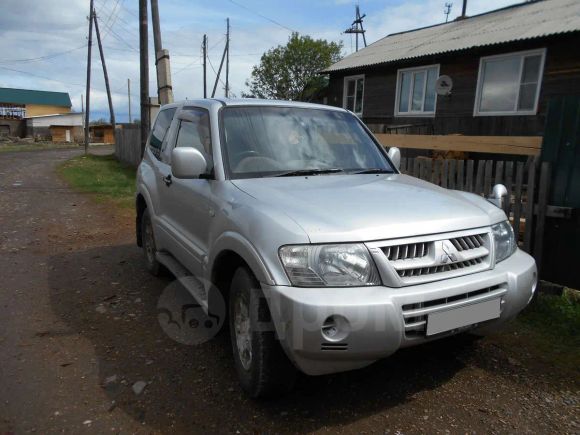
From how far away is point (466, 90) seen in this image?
41.2 feet

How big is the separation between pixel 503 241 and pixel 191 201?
7.23 feet

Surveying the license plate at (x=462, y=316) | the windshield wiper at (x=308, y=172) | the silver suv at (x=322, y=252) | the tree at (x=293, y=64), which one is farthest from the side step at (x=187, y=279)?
the tree at (x=293, y=64)

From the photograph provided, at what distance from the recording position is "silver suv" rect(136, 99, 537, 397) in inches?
83.9

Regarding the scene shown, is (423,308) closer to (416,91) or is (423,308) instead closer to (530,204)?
(530,204)

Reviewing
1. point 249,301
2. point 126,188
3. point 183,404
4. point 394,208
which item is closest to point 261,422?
point 183,404

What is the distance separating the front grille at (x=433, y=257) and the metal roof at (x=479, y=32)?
31.7 ft

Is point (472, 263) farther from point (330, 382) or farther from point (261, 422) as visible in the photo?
point (261, 422)

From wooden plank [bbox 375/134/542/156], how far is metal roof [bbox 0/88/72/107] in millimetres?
70254

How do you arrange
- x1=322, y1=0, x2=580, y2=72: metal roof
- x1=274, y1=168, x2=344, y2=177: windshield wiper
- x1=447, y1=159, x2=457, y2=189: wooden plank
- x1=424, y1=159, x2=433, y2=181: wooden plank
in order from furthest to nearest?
x1=322, y1=0, x2=580, y2=72: metal roof < x1=424, y1=159, x2=433, y2=181: wooden plank < x1=447, y1=159, x2=457, y2=189: wooden plank < x1=274, y1=168, x2=344, y2=177: windshield wiper

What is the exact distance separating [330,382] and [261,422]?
0.56 meters

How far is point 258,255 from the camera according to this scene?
2320 mm

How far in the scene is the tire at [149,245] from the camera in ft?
15.6

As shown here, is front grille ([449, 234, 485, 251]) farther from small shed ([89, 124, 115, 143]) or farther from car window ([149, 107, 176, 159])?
small shed ([89, 124, 115, 143])

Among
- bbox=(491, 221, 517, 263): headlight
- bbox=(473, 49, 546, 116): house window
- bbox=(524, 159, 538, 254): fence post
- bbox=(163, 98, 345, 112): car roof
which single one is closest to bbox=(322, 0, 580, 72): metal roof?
bbox=(473, 49, 546, 116): house window
